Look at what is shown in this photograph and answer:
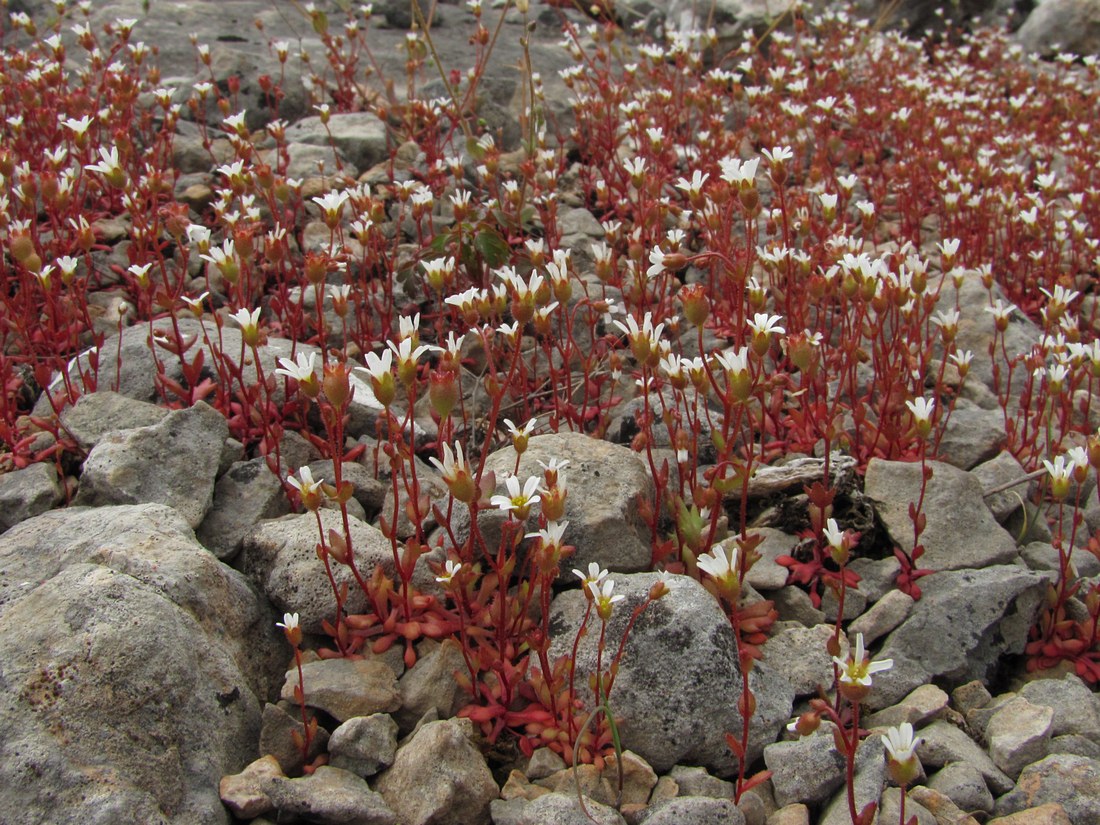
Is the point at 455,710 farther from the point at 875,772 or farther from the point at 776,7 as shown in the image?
the point at 776,7

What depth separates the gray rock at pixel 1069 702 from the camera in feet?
7.82

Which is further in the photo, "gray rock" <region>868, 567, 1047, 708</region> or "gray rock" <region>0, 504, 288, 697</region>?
"gray rock" <region>868, 567, 1047, 708</region>

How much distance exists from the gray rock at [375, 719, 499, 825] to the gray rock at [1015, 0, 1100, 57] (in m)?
10.7

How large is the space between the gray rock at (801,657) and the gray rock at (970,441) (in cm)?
120

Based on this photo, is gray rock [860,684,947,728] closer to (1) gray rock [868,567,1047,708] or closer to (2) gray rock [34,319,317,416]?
(1) gray rock [868,567,1047,708]

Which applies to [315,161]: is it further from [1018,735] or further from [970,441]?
[1018,735]

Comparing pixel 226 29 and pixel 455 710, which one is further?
pixel 226 29

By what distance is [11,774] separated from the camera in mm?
1829

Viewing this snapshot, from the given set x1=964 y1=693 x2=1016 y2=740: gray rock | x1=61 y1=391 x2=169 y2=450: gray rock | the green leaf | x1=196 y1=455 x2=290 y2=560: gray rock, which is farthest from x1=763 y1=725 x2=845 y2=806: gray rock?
the green leaf

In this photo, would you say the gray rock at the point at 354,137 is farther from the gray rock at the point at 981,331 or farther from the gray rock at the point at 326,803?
the gray rock at the point at 326,803

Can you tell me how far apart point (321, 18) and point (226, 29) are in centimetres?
368

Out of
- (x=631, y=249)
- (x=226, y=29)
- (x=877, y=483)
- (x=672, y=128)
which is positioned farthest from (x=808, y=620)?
(x=226, y=29)

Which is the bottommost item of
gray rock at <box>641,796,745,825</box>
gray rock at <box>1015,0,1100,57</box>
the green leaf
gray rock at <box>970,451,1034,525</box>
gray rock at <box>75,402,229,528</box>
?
gray rock at <box>641,796,745,825</box>

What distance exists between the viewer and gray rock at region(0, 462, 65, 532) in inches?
112
